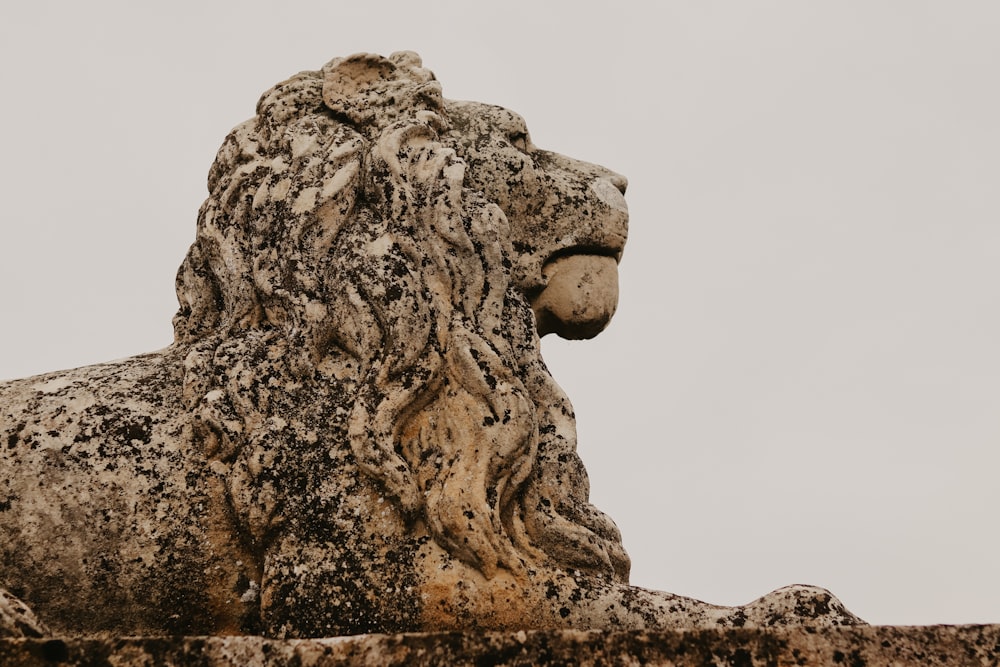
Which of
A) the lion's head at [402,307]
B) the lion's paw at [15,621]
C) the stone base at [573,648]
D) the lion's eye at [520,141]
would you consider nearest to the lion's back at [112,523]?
the lion's head at [402,307]

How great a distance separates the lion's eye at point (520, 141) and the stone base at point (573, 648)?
2.05 m

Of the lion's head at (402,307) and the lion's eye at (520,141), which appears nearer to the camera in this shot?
the lion's head at (402,307)

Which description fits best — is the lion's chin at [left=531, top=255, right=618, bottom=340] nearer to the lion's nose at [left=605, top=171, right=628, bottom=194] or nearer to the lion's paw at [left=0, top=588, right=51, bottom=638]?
the lion's nose at [left=605, top=171, right=628, bottom=194]

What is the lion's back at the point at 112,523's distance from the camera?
3047 mm

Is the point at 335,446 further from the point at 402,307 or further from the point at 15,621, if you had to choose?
the point at 15,621

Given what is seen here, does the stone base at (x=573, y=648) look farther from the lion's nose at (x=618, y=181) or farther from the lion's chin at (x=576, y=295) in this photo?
the lion's nose at (x=618, y=181)

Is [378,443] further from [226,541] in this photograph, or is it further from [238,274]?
[238,274]

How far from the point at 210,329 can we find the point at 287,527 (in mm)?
923

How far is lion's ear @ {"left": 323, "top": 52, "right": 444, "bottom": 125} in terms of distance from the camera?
147 inches

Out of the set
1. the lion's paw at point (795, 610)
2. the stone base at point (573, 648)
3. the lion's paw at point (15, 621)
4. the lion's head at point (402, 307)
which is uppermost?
the lion's head at point (402, 307)

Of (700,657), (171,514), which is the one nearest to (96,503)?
(171,514)

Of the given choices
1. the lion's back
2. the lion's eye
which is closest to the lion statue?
the lion's back

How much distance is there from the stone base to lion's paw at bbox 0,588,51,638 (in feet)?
0.94

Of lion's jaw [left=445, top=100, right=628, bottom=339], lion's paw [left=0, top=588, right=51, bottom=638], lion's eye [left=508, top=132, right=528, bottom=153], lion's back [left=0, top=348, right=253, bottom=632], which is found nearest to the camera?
lion's paw [left=0, top=588, right=51, bottom=638]
